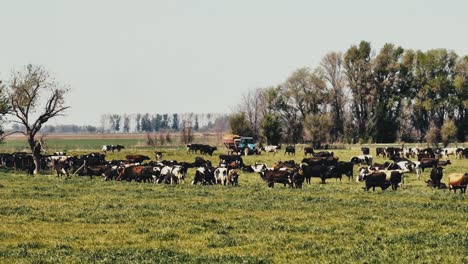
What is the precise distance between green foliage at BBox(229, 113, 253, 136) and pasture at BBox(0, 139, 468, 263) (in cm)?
7917

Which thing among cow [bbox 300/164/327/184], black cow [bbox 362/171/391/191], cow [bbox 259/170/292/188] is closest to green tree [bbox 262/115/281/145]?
cow [bbox 300/164/327/184]

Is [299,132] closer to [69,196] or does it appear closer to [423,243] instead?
[69,196]

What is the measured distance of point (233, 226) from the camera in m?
20.6

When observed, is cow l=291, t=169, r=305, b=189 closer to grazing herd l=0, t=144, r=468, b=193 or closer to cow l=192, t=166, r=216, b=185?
grazing herd l=0, t=144, r=468, b=193

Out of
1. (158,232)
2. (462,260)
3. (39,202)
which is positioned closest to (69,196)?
(39,202)

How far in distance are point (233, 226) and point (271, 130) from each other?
85.5 m

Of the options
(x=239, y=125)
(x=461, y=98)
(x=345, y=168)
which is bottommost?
(x=345, y=168)

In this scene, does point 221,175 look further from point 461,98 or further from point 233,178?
point 461,98

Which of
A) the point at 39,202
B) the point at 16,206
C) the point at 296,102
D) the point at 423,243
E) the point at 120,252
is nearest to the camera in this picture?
the point at 120,252

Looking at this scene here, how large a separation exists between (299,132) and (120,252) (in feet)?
315

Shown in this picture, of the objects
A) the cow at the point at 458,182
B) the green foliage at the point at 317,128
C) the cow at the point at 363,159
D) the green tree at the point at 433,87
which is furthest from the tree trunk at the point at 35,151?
the green tree at the point at 433,87

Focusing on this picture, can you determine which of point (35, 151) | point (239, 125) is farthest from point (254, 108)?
point (35, 151)

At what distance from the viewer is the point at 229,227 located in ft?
66.9

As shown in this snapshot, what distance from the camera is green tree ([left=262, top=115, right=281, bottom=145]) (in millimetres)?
105250
